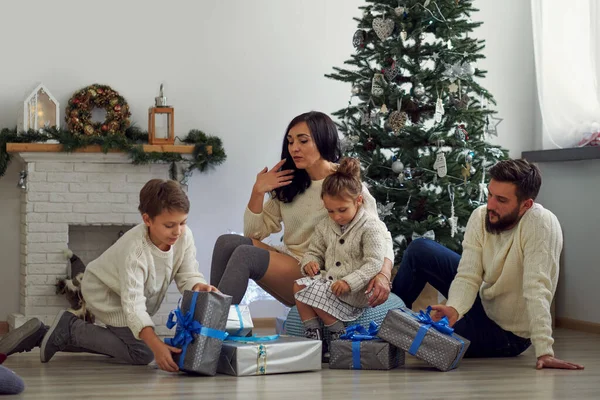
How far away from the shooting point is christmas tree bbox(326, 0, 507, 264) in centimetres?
398

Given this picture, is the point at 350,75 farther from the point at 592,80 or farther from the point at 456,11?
the point at 592,80

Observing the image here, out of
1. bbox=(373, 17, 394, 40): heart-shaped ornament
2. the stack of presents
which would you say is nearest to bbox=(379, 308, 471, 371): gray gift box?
the stack of presents

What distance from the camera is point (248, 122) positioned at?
5.13m

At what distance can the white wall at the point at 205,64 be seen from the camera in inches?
190

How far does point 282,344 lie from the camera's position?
9.60ft

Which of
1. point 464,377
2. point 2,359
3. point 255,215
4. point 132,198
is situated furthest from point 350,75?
point 2,359

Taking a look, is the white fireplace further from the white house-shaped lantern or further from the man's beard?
the man's beard

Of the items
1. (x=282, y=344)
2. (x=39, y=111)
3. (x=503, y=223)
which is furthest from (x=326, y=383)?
(x=39, y=111)

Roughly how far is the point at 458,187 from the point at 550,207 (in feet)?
4.37

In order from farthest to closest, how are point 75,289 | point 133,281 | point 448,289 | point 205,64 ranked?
point 205,64
point 75,289
point 448,289
point 133,281

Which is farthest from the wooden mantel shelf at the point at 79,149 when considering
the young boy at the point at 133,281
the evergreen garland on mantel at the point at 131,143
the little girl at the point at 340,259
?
the little girl at the point at 340,259

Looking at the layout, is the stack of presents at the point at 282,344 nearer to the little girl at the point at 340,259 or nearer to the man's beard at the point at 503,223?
the little girl at the point at 340,259

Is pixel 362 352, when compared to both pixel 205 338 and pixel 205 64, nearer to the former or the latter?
pixel 205 338

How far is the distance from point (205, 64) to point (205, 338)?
2590 mm
